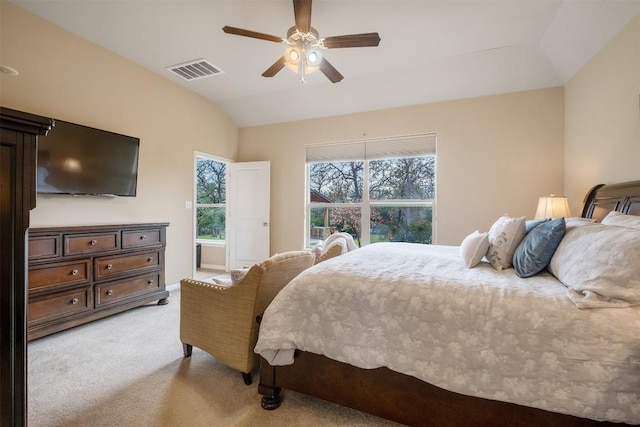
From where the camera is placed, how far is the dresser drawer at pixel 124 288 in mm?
2852

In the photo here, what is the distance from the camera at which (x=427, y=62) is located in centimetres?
342

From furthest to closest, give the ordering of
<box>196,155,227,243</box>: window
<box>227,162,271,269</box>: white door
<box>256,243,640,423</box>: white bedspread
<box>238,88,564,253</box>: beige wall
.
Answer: <box>196,155,227,243</box>: window < <box>227,162,271,269</box>: white door < <box>238,88,564,253</box>: beige wall < <box>256,243,640,423</box>: white bedspread

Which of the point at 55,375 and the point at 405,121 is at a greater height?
the point at 405,121

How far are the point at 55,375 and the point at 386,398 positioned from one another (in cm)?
220

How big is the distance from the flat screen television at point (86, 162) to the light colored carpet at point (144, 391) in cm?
141

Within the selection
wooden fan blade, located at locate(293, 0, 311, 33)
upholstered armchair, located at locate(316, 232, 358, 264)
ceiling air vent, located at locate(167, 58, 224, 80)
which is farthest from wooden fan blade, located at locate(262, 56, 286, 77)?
upholstered armchair, located at locate(316, 232, 358, 264)

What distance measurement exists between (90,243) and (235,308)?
1914 mm

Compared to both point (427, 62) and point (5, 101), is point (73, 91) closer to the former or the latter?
point (5, 101)

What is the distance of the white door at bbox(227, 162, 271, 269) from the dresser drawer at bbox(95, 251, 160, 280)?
177 cm

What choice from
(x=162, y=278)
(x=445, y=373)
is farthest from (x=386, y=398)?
(x=162, y=278)

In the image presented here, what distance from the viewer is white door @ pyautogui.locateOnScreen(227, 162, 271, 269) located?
16.2ft

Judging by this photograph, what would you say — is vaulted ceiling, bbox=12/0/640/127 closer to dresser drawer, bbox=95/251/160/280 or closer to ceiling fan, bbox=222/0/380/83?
ceiling fan, bbox=222/0/380/83

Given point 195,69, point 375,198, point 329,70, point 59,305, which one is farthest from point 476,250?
point 195,69

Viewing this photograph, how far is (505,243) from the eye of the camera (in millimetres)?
1853
